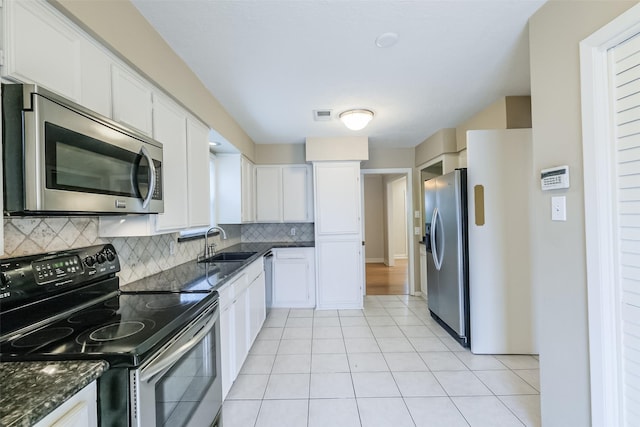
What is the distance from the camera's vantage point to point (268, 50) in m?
1.96

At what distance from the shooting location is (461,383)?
2.26 metres

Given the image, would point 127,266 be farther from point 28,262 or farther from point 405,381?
point 405,381

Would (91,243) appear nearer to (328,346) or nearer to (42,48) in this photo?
(42,48)

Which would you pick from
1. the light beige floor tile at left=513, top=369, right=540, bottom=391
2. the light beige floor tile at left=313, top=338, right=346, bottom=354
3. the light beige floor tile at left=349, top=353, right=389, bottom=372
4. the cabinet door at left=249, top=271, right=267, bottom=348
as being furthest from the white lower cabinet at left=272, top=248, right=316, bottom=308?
the light beige floor tile at left=513, top=369, right=540, bottom=391

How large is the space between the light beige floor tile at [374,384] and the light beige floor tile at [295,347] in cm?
63

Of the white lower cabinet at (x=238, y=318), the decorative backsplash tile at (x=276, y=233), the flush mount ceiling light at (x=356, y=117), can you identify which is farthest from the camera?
the decorative backsplash tile at (x=276, y=233)

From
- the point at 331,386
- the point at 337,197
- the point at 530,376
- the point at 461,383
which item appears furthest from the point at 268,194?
the point at 530,376

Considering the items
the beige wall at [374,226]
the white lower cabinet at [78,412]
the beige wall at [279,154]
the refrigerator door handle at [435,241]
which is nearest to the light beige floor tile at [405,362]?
the refrigerator door handle at [435,241]

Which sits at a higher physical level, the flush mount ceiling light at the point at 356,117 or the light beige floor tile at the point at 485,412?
the flush mount ceiling light at the point at 356,117

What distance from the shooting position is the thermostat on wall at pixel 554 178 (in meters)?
1.44

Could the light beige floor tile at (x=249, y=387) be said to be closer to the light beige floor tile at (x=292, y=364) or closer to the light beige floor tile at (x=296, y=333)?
the light beige floor tile at (x=292, y=364)

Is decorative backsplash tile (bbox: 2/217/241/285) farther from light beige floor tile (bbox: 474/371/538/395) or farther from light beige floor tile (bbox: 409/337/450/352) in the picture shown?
light beige floor tile (bbox: 474/371/538/395)

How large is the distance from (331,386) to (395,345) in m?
0.98

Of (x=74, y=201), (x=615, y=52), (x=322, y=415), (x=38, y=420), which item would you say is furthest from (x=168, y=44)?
(x=322, y=415)
